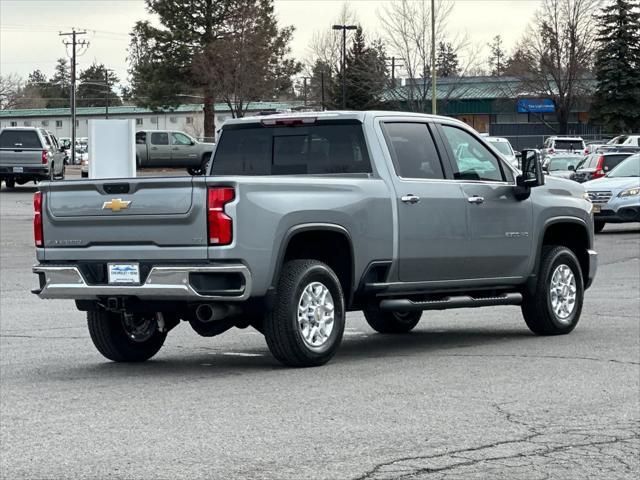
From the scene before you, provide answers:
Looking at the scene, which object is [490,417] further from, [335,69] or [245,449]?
[335,69]

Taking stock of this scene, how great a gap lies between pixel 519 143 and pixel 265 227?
263 feet

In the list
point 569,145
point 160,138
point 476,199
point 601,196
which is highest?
point 160,138

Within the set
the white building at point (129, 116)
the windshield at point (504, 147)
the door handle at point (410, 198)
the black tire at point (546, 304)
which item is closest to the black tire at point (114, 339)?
the door handle at point (410, 198)

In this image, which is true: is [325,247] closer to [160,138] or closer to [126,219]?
[126,219]

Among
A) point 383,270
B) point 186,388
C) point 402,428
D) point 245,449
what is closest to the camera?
point 245,449

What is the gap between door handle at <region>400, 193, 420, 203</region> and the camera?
36.1 ft

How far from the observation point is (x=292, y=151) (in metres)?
11.4

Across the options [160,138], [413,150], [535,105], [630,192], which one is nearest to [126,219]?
[413,150]

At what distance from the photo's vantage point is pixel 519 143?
88500 millimetres

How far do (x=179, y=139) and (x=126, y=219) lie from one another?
169ft

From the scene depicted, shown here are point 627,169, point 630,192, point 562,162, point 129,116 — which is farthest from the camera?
point 129,116

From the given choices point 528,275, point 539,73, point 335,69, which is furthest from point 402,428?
point 539,73

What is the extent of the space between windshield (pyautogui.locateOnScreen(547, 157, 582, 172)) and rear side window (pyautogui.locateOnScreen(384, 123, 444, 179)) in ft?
110

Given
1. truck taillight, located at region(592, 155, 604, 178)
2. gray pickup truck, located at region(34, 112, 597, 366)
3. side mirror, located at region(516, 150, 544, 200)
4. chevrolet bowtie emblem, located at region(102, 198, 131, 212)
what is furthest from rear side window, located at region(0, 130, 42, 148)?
chevrolet bowtie emblem, located at region(102, 198, 131, 212)
